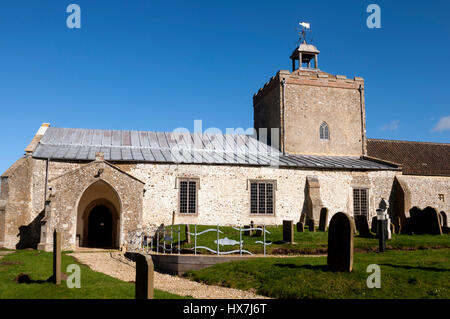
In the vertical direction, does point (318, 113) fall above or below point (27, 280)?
above

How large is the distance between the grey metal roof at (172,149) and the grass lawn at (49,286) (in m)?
9.95

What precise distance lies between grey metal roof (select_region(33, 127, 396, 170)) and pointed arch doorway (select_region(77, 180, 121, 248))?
2110 mm

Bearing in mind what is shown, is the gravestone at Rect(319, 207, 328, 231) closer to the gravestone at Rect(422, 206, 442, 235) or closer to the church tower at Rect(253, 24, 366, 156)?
the gravestone at Rect(422, 206, 442, 235)

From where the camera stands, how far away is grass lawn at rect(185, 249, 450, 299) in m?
9.73

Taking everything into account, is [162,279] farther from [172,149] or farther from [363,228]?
[172,149]

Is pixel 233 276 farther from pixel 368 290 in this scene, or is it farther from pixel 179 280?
pixel 368 290

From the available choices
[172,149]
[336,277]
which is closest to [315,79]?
[172,149]

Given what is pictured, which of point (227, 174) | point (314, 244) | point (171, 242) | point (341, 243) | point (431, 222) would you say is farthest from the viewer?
point (227, 174)

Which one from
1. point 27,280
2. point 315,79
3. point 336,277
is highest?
point 315,79

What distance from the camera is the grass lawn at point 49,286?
9.59 meters

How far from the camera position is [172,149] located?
2684cm

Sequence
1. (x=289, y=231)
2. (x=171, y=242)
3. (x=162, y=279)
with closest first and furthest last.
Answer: (x=162, y=279), (x=171, y=242), (x=289, y=231)

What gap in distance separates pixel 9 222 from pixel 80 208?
147 inches

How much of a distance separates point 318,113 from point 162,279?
20.7m
